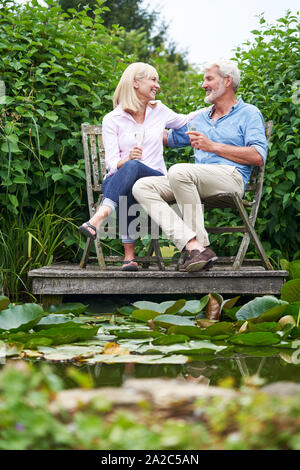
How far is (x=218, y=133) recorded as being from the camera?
336 cm

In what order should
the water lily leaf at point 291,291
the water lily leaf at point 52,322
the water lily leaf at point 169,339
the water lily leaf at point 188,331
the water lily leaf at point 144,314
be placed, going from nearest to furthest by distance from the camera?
the water lily leaf at point 169,339 → the water lily leaf at point 188,331 → the water lily leaf at point 52,322 → the water lily leaf at point 144,314 → the water lily leaf at point 291,291

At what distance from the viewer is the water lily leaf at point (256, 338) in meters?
2.14

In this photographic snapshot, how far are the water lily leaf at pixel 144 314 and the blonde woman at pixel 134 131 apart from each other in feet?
2.26

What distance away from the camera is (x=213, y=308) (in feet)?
9.16

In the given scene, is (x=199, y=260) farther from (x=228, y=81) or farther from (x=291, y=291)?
(x=228, y=81)

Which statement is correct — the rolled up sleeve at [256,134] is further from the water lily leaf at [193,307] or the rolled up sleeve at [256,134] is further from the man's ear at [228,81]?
the water lily leaf at [193,307]

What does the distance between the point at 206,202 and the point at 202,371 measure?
169 cm

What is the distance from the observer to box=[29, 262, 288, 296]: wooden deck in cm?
312

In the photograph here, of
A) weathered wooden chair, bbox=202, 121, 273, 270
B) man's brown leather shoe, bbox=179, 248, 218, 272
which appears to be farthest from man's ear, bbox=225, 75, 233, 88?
man's brown leather shoe, bbox=179, 248, 218, 272

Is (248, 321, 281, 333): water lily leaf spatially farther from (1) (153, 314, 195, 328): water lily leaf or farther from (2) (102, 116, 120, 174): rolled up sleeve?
(2) (102, 116, 120, 174): rolled up sleeve

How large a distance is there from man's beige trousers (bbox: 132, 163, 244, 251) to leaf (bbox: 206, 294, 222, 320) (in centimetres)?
36

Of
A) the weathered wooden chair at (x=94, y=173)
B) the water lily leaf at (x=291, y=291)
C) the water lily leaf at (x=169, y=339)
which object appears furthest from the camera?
the weathered wooden chair at (x=94, y=173)

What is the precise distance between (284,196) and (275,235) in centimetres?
32

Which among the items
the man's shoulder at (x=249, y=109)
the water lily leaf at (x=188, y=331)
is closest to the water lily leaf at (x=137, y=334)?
the water lily leaf at (x=188, y=331)
